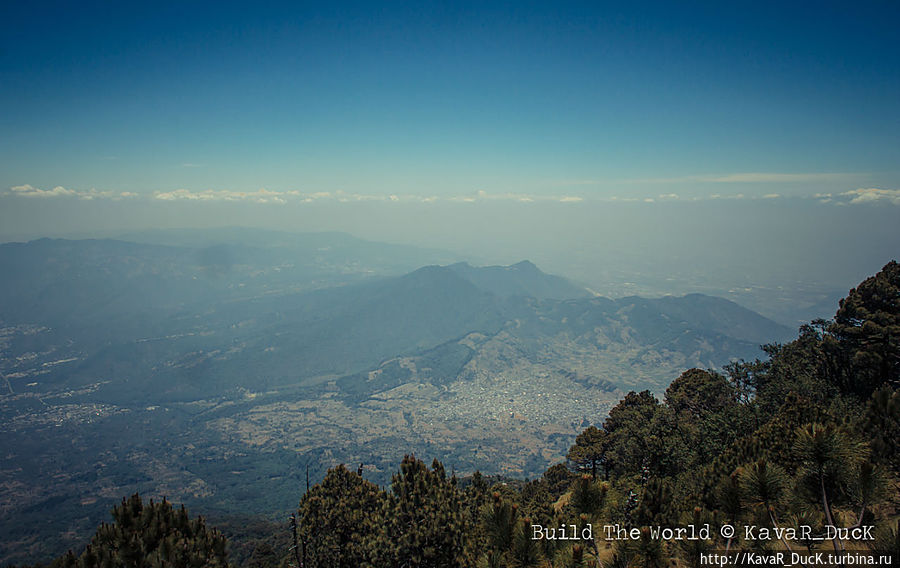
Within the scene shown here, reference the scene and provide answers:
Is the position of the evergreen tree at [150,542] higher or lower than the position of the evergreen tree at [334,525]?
higher

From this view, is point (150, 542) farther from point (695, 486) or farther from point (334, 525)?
point (695, 486)

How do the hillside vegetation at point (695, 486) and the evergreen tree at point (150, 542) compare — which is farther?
the evergreen tree at point (150, 542)

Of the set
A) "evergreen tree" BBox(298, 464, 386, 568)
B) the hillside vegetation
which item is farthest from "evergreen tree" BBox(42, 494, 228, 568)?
"evergreen tree" BBox(298, 464, 386, 568)

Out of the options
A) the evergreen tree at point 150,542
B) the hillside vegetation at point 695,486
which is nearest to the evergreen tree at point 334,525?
the hillside vegetation at point 695,486

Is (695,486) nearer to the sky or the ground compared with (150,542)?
nearer to the ground

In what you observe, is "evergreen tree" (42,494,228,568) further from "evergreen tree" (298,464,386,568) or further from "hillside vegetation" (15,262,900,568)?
"evergreen tree" (298,464,386,568)

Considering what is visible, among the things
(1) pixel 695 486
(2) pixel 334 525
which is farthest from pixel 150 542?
(1) pixel 695 486

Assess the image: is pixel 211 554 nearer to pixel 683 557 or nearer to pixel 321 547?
pixel 321 547

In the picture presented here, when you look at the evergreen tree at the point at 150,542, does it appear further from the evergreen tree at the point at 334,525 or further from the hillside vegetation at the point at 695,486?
the evergreen tree at the point at 334,525

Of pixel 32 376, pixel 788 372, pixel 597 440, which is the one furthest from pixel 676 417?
pixel 32 376

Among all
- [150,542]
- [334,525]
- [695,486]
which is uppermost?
[150,542]

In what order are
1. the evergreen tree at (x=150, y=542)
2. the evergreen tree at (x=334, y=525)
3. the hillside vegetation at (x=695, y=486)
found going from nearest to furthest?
the hillside vegetation at (x=695, y=486) → the evergreen tree at (x=150, y=542) → the evergreen tree at (x=334, y=525)
